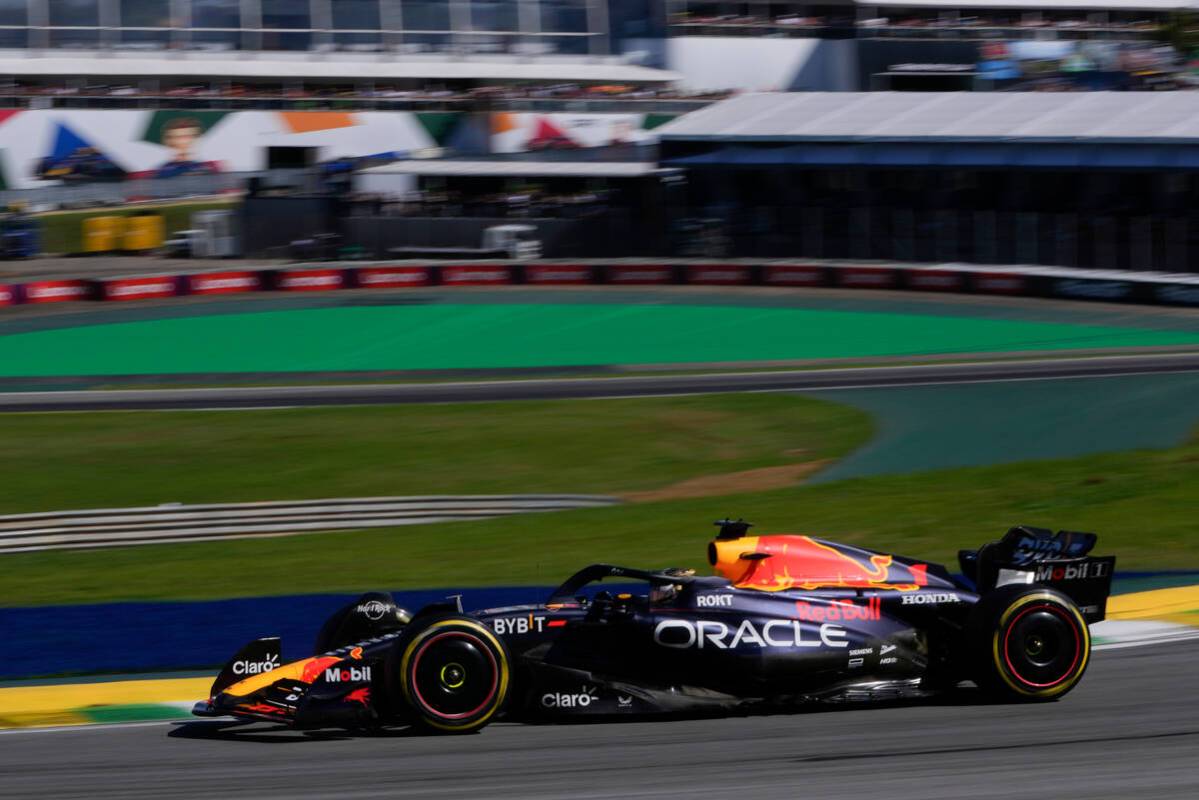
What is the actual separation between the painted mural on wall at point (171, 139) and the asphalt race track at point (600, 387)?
85.6 feet

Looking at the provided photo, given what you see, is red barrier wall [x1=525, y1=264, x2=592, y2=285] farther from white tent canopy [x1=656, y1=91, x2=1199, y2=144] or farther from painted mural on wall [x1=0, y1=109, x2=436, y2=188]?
painted mural on wall [x1=0, y1=109, x2=436, y2=188]

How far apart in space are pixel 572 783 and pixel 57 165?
1834 inches

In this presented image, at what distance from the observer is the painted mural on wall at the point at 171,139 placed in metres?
49.0

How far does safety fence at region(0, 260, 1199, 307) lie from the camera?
33.3 metres

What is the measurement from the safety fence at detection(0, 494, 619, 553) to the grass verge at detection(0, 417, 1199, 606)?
38 centimetres

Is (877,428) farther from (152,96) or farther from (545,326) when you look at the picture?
(152,96)

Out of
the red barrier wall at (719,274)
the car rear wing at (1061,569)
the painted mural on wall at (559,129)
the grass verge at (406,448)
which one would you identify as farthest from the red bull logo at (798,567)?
the painted mural on wall at (559,129)

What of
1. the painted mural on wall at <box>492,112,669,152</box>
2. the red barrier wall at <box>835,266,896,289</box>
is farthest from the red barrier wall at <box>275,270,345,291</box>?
the painted mural on wall at <box>492,112,669,152</box>

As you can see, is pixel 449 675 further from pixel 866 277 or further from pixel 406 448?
pixel 866 277

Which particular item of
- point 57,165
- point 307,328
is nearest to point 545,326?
point 307,328

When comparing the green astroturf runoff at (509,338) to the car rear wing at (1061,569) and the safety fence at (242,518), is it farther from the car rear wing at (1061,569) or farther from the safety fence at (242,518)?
the car rear wing at (1061,569)

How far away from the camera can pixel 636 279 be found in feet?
127

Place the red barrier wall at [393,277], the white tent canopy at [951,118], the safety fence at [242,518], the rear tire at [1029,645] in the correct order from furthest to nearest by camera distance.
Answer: the red barrier wall at [393,277] < the white tent canopy at [951,118] < the safety fence at [242,518] < the rear tire at [1029,645]

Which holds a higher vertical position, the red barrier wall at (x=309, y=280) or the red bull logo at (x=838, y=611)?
the red barrier wall at (x=309, y=280)
